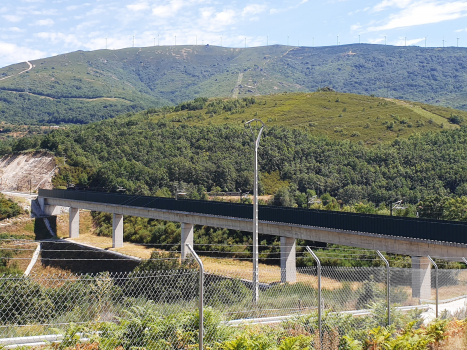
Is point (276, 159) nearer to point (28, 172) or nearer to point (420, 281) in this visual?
point (28, 172)

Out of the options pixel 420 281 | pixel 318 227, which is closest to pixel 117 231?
pixel 318 227

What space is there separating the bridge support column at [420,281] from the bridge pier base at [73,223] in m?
43.9

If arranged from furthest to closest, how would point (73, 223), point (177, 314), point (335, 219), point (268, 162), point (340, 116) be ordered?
point (340, 116) < point (268, 162) < point (73, 223) < point (335, 219) < point (177, 314)

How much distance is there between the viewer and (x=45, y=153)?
2972 inches

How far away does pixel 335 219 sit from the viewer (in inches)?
1141

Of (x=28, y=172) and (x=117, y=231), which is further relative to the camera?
(x=28, y=172)

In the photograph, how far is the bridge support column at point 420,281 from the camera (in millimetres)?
16819

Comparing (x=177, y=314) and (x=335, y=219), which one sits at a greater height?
(x=177, y=314)

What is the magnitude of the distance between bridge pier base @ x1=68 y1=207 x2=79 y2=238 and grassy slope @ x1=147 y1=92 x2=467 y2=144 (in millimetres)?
49520

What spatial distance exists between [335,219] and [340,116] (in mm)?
81588

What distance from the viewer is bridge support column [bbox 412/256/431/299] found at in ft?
55.2

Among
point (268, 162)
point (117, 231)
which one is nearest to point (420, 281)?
point (117, 231)

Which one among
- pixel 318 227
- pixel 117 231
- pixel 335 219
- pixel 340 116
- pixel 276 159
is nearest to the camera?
pixel 335 219

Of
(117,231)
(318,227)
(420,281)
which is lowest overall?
(117,231)
